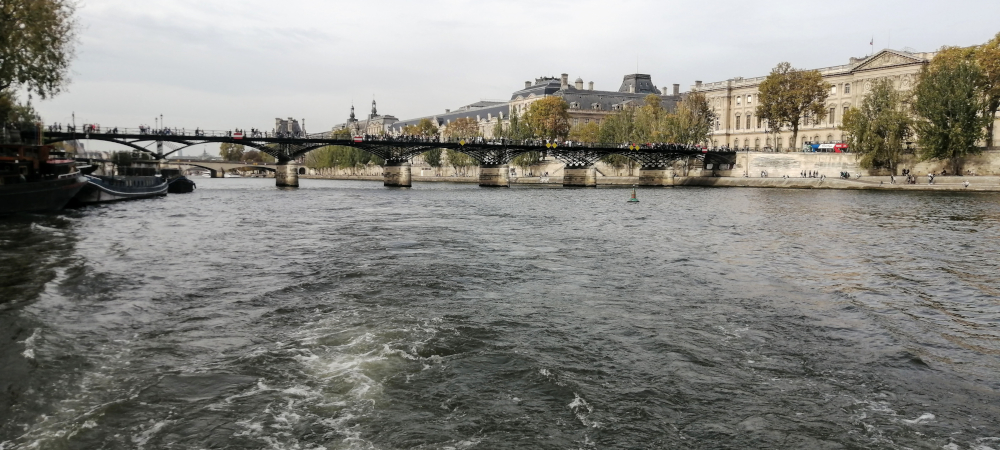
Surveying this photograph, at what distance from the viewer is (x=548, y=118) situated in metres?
122

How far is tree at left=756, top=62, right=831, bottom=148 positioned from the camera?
9239 centimetres

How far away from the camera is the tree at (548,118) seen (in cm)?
12100

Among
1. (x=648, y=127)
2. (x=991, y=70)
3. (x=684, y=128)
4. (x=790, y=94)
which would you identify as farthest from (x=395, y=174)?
(x=991, y=70)

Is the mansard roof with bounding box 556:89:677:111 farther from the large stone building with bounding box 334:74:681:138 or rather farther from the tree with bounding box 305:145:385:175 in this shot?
the tree with bounding box 305:145:385:175

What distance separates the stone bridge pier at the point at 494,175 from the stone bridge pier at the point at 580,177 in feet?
30.5

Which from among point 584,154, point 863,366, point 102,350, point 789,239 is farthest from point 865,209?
point 584,154

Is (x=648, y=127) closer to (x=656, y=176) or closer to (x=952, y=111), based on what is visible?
(x=656, y=176)

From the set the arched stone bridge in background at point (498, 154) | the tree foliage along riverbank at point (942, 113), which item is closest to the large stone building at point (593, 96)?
the arched stone bridge in background at point (498, 154)

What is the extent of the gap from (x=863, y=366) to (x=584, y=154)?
89.8 metres

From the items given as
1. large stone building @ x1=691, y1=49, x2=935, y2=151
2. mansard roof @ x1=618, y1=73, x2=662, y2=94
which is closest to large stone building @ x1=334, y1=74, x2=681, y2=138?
mansard roof @ x1=618, y1=73, x2=662, y2=94

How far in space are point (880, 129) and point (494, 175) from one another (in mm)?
46576

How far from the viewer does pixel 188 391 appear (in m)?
9.58

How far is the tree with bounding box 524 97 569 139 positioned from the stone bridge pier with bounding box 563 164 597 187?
1909 centimetres

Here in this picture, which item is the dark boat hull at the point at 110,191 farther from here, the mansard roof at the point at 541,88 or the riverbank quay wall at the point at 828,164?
the mansard roof at the point at 541,88
